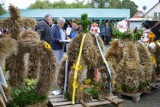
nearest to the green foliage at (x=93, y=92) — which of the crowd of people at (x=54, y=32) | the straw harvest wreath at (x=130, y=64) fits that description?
the straw harvest wreath at (x=130, y=64)

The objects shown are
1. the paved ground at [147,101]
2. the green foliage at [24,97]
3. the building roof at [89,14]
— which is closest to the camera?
the green foliage at [24,97]

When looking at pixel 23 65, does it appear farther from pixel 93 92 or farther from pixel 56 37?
pixel 56 37

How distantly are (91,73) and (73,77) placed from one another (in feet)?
3.65

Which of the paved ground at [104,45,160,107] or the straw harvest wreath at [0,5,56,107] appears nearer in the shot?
the straw harvest wreath at [0,5,56,107]

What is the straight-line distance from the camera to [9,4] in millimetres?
5039

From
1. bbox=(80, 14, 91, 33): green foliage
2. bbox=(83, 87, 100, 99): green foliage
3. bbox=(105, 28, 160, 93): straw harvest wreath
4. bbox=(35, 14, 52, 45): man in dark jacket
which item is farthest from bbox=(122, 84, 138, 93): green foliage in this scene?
bbox=(35, 14, 52, 45): man in dark jacket

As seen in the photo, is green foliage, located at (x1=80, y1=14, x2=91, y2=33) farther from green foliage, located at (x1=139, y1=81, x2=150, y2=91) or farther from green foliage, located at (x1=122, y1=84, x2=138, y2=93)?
green foliage, located at (x1=139, y1=81, x2=150, y2=91)

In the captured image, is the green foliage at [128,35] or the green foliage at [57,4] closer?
the green foliage at [128,35]

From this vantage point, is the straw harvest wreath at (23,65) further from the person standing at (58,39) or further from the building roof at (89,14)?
the building roof at (89,14)

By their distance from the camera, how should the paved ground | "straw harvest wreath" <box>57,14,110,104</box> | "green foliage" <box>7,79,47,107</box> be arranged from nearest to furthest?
"green foliage" <box>7,79,47,107</box>, "straw harvest wreath" <box>57,14,110,104</box>, the paved ground

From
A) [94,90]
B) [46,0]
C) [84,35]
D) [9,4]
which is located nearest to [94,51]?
[84,35]

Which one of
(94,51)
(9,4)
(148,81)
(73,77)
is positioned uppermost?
(9,4)

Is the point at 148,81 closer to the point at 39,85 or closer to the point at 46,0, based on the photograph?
the point at 39,85

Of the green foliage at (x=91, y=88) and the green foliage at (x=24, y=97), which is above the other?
the green foliage at (x=24, y=97)
